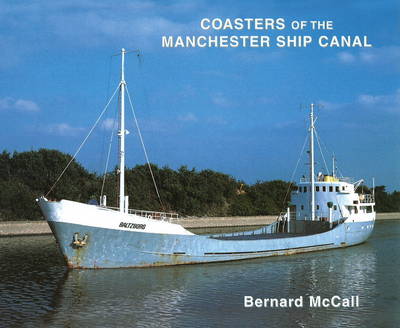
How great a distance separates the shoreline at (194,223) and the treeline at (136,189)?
4104 mm

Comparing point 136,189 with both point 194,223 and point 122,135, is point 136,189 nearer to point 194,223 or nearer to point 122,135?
point 194,223

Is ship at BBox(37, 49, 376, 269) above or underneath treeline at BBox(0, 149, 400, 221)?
underneath

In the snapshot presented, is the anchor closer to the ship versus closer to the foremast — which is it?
the ship

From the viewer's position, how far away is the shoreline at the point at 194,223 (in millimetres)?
48938

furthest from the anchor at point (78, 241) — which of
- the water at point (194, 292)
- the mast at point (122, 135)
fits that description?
the mast at point (122, 135)

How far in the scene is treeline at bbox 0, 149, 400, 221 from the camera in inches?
2327

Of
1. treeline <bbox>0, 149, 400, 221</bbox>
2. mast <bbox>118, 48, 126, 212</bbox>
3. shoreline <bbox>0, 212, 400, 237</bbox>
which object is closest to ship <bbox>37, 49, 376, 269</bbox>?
mast <bbox>118, 48, 126, 212</bbox>

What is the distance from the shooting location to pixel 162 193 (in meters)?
74.8

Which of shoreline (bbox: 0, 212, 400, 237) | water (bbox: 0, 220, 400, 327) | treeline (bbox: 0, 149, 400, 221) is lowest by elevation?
water (bbox: 0, 220, 400, 327)

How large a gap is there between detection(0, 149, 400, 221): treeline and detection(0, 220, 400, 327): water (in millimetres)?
28064

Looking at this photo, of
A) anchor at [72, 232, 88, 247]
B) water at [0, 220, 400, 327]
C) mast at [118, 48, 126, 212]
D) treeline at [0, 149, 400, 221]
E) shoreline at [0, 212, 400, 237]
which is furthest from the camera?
treeline at [0, 149, 400, 221]

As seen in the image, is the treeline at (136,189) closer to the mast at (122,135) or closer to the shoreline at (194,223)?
the shoreline at (194,223)

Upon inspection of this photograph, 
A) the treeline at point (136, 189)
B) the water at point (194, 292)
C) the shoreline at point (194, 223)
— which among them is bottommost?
the water at point (194, 292)

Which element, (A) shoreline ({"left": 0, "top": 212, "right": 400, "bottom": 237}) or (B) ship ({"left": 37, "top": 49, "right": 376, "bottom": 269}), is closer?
(B) ship ({"left": 37, "top": 49, "right": 376, "bottom": 269})
